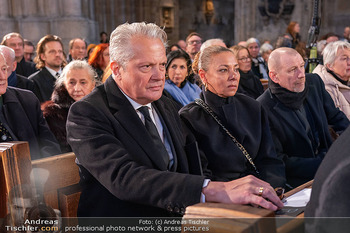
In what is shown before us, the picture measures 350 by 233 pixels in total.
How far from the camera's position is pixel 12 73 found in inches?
179

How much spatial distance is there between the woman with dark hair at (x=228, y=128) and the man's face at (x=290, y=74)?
564 millimetres

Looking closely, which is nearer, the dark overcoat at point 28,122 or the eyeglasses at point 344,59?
the dark overcoat at point 28,122

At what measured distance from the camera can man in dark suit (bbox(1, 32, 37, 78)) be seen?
5966 millimetres

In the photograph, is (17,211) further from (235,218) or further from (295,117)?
(295,117)

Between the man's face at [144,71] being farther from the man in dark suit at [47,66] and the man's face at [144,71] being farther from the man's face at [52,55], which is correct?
the man's face at [52,55]

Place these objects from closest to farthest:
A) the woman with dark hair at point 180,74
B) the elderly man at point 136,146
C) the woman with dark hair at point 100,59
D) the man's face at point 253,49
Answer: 1. the elderly man at point 136,146
2. the woman with dark hair at point 180,74
3. the woman with dark hair at point 100,59
4. the man's face at point 253,49

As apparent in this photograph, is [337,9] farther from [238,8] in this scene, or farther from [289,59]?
[289,59]

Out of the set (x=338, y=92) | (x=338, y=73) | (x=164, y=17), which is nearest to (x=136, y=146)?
(x=338, y=92)

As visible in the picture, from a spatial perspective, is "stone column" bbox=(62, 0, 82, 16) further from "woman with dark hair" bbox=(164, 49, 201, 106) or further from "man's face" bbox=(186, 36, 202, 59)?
"woman with dark hair" bbox=(164, 49, 201, 106)

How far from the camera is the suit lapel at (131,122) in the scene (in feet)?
5.64

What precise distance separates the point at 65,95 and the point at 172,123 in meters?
2.05

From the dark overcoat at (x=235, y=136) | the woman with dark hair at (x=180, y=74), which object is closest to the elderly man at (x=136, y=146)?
the dark overcoat at (x=235, y=136)

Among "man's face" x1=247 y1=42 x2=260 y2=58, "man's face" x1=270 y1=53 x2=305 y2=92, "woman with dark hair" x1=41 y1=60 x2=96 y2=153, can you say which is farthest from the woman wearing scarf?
"man's face" x1=247 y1=42 x2=260 y2=58

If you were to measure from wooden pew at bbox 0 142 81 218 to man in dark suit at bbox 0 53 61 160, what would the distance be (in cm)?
100
